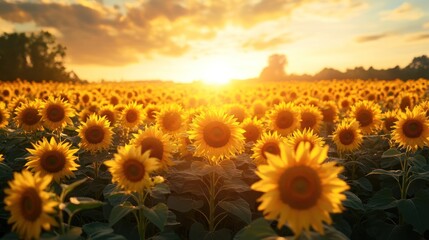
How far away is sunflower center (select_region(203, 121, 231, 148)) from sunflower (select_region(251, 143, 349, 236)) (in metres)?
2.78

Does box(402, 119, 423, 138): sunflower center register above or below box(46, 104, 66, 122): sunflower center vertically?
below

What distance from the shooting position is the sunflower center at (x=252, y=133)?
7.59 meters

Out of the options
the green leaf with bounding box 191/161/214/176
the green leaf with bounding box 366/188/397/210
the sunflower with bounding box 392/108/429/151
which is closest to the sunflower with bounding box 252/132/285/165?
the green leaf with bounding box 191/161/214/176

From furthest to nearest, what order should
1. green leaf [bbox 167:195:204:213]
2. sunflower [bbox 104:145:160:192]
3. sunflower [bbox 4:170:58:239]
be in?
green leaf [bbox 167:195:204:213] → sunflower [bbox 104:145:160:192] → sunflower [bbox 4:170:58:239]

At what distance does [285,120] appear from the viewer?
8531mm

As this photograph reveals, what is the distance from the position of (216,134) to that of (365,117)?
4500 mm

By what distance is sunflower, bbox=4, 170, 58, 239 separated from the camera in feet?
10.3

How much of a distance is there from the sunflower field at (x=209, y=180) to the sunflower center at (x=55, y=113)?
40 millimetres

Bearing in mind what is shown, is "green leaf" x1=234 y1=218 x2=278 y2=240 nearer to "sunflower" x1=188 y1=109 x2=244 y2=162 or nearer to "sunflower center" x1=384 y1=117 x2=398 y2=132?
"sunflower" x1=188 y1=109 x2=244 y2=162

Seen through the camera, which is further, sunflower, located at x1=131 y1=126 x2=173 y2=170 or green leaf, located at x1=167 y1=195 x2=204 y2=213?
sunflower, located at x1=131 y1=126 x2=173 y2=170

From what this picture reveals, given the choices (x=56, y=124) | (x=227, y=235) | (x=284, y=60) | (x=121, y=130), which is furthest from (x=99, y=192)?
(x=284, y=60)

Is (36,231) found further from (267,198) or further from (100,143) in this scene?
(100,143)

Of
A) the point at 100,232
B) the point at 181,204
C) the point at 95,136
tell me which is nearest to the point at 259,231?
the point at 100,232

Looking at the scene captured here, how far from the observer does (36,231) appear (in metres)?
3.18
